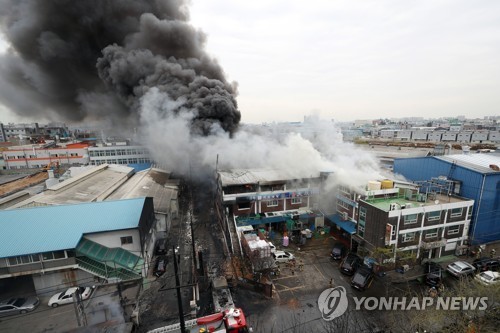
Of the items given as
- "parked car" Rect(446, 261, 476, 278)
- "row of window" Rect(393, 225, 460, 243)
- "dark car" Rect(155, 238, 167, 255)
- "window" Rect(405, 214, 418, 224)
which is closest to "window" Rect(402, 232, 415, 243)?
"row of window" Rect(393, 225, 460, 243)

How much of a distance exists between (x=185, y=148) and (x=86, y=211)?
14.0m

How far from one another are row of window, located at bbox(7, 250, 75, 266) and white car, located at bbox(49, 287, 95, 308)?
73.2 inches

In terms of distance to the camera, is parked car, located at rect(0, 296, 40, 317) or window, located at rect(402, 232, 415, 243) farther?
window, located at rect(402, 232, 415, 243)

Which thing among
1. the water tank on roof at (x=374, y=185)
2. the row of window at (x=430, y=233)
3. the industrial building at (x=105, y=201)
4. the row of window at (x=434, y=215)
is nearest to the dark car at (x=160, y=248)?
the industrial building at (x=105, y=201)

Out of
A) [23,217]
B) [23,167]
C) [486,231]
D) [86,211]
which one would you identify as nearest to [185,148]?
[86,211]

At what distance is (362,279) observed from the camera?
13266 millimetres

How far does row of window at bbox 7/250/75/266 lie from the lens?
12.1 m

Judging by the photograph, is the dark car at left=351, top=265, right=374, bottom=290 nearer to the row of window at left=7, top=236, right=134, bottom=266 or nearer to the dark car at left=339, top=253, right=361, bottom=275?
the dark car at left=339, top=253, right=361, bottom=275

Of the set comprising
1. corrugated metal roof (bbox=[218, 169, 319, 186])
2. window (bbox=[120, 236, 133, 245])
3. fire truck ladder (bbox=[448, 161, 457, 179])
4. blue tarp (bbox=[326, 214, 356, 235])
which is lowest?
blue tarp (bbox=[326, 214, 356, 235])

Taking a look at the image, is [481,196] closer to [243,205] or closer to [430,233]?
[430,233]

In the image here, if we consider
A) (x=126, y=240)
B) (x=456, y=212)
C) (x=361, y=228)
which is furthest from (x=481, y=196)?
(x=126, y=240)

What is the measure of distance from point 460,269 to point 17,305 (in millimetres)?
23753

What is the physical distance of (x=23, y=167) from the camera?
42.1m

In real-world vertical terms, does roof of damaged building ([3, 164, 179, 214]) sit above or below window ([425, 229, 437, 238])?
above
